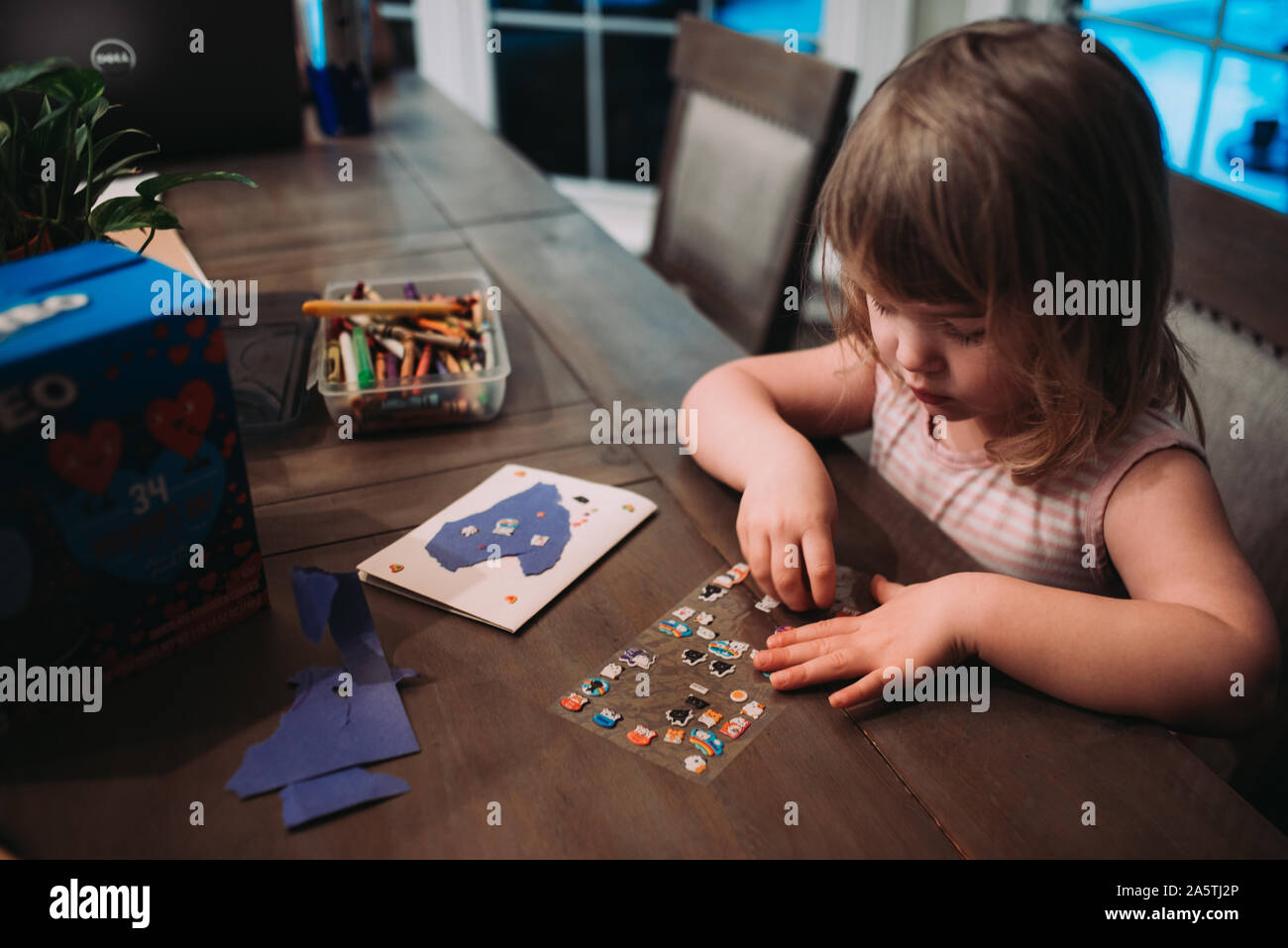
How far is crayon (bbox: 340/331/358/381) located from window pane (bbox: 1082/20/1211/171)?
167 cm

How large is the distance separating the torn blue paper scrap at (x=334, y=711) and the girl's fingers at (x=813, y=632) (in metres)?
0.25

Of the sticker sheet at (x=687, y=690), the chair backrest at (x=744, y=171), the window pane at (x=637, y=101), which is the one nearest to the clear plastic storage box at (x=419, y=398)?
the sticker sheet at (x=687, y=690)

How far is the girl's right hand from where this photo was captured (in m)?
0.71

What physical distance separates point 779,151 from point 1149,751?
1070 mm

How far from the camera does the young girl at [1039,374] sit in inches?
24.6

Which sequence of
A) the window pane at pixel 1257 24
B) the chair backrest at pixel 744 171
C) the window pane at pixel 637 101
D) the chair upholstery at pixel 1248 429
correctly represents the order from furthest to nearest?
the window pane at pixel 637 101, the window pane at pixel 1257 24, the chair backrest at pixel 744 171, the chair upholstery at pixel 1248 429

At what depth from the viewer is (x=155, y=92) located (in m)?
1.62

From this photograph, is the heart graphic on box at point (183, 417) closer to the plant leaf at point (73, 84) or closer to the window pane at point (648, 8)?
the plant leaf at point (73, 84)

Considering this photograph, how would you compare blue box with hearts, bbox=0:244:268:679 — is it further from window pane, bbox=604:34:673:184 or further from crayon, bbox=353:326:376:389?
window pane, bbox=604:34:673:184

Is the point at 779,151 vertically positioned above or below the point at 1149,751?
above

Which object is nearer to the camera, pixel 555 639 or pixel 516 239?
pixel 555 639
